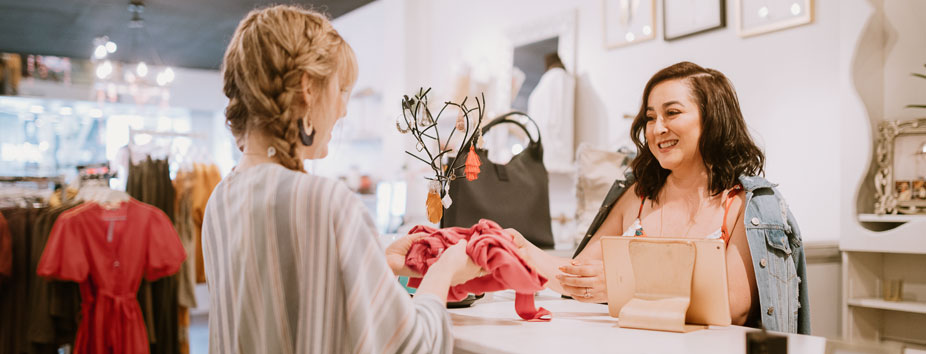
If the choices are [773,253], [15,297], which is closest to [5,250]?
[15,297]

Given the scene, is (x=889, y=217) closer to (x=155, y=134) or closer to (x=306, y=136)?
(x=306, y=136)

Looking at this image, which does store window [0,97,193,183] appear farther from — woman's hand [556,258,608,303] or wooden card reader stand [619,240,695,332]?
wooden card reader stand [619,240,695,332]

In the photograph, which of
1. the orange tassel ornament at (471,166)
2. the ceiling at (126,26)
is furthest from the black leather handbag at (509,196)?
the ceiling at (126,26)

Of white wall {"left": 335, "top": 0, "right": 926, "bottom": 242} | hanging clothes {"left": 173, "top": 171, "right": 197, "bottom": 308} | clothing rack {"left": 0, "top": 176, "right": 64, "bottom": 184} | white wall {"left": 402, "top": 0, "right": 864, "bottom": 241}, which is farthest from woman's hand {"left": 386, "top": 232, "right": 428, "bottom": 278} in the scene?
clothing rack {"left": 0, "top": 176, "right": 64, "bottom": 184}

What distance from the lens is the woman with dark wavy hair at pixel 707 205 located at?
66.9 inches

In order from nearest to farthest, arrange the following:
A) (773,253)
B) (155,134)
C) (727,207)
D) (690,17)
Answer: (773,253) → (727,207) → (690,17) → (155,134)

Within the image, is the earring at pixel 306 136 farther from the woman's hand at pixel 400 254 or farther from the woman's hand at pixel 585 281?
the woman's hand at pixel 585 281

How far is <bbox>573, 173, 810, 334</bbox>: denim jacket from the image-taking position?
1.69 meters

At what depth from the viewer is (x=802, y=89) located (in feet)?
10.4

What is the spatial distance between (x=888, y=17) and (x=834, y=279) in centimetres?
125

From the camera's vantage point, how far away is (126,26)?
26.5 ft

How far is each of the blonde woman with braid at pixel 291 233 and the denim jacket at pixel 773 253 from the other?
96cm

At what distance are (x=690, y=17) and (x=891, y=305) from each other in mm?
1806

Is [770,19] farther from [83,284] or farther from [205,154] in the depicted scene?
[205,154]
